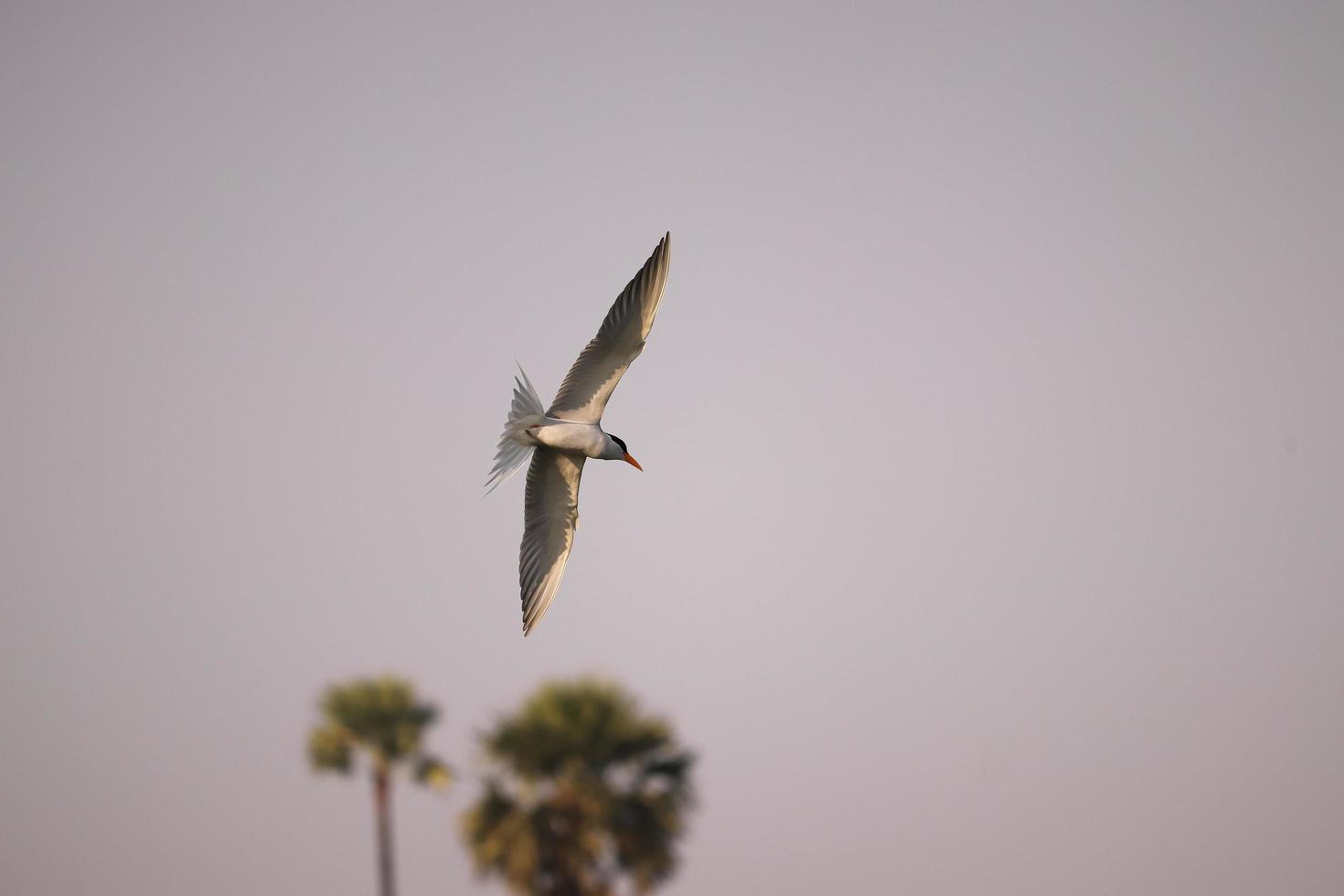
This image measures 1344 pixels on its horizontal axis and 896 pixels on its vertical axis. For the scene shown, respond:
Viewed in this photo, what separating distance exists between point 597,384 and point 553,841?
9528 mm

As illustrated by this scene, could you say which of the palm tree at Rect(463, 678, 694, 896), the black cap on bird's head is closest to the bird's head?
the black cap on bird's head

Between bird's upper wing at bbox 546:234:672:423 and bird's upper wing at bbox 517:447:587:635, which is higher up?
bird's upper wing at bbox 546:234:672:423

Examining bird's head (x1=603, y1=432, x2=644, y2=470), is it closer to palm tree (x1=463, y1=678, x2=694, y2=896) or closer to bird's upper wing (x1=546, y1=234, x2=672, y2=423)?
bird's upper wing (x1=546, y1=234, x2=672, y2=423)

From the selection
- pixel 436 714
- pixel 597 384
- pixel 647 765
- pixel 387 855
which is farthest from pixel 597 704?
pixel 597 384

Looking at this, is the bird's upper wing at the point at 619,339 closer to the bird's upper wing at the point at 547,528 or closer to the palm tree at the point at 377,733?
the bird's upper wing at the point at 547,528

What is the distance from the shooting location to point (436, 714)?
2544cm

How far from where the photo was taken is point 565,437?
42.7ft

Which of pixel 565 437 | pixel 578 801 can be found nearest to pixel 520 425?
pixel 565 437

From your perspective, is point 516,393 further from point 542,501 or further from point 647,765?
point 647,765

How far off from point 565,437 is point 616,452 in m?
0.62

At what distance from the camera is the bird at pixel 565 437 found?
12.9 metres

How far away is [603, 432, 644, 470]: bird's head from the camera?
13.4 metres

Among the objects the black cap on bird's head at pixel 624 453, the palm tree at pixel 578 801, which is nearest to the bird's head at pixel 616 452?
the black cap on bird's head at pixel 624 453

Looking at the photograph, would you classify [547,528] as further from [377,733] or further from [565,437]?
[377,733]
